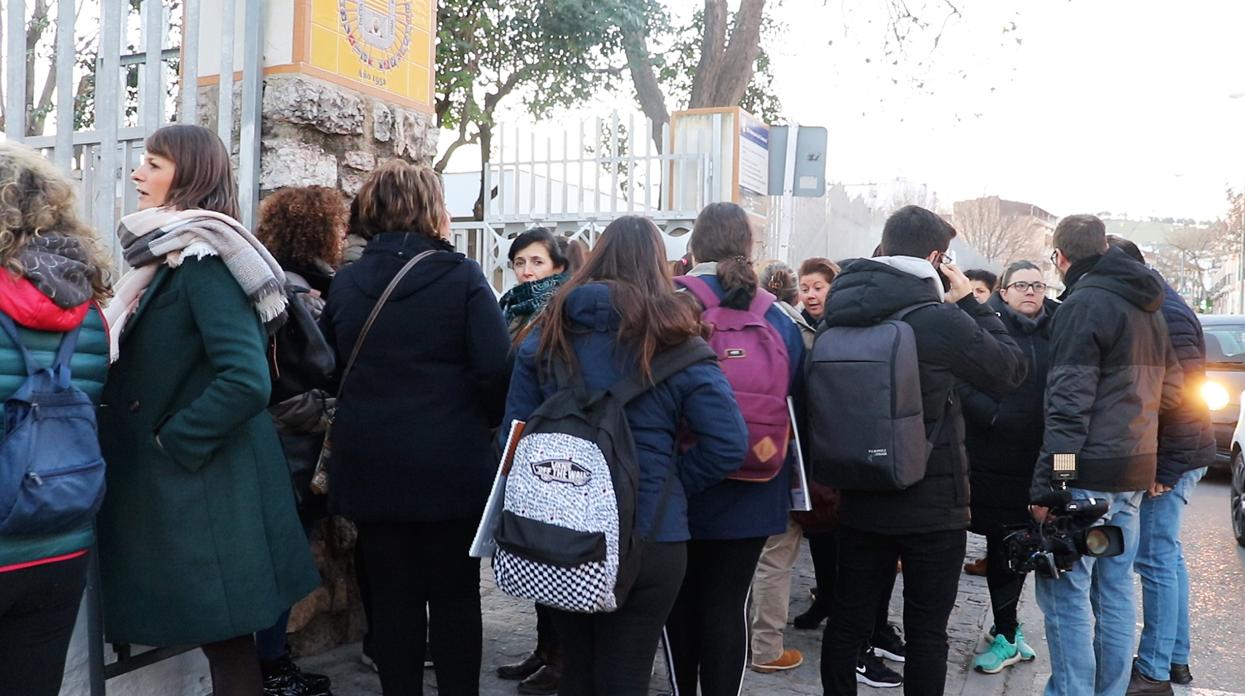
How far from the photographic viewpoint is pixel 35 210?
93.7 inches

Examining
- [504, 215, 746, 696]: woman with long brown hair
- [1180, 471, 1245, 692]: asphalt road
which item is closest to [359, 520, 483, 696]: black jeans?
[504, 215, 746, 696]: woman with long brown hair

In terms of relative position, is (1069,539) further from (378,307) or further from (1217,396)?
(1217,396)

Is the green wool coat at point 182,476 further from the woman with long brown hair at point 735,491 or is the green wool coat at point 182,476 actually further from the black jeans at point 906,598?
the black jeans at point 906,598

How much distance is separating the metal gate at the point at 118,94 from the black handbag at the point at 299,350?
36.1 inches

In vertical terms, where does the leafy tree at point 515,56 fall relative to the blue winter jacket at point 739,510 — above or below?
above

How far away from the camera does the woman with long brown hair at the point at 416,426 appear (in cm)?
325

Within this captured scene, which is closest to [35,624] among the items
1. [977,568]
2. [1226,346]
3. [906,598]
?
[906,598]

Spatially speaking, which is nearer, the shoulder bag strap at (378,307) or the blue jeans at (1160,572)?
the shoulder bag strap at (378,307)

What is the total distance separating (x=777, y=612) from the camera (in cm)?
463

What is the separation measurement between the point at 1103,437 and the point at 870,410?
110 cm

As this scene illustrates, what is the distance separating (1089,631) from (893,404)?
1.33 meters

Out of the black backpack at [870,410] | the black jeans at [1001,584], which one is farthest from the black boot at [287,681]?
the black jeans at [1001,584]

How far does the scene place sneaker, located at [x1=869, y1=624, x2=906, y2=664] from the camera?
4.83 metres

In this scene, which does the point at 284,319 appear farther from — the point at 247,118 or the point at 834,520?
the point at 834,520
